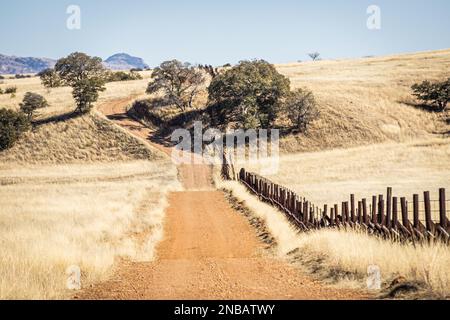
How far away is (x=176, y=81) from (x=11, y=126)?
22.0 metres

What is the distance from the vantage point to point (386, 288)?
8.36 meters

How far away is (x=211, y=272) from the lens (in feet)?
36.2

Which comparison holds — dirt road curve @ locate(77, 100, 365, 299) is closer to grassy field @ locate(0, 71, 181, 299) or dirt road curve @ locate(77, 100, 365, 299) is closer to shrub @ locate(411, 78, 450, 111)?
grassy field @ locate(0, 71, 181, 299)

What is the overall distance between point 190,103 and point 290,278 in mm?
56758

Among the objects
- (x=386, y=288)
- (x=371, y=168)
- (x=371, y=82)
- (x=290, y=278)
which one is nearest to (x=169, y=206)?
(x=290, y=278)

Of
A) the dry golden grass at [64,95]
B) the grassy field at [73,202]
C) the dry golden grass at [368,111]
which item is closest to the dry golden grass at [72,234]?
the grassy field at [73,202]

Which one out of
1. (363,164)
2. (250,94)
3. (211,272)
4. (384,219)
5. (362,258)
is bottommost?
(363,164)

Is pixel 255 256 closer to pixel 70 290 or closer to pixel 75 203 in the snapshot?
pixel 70 290

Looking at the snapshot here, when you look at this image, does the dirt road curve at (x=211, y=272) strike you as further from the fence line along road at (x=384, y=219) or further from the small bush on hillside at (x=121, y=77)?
the small bush on hillside at (x=121, y=77)

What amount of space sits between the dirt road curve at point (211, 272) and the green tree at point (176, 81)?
146 feet

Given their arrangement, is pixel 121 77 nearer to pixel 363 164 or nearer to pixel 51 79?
pixel 51 79

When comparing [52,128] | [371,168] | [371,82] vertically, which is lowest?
[371,168]

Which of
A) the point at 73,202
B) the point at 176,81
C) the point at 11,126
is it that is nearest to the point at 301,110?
the point at 176,81

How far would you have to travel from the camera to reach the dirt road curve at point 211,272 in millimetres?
8836
